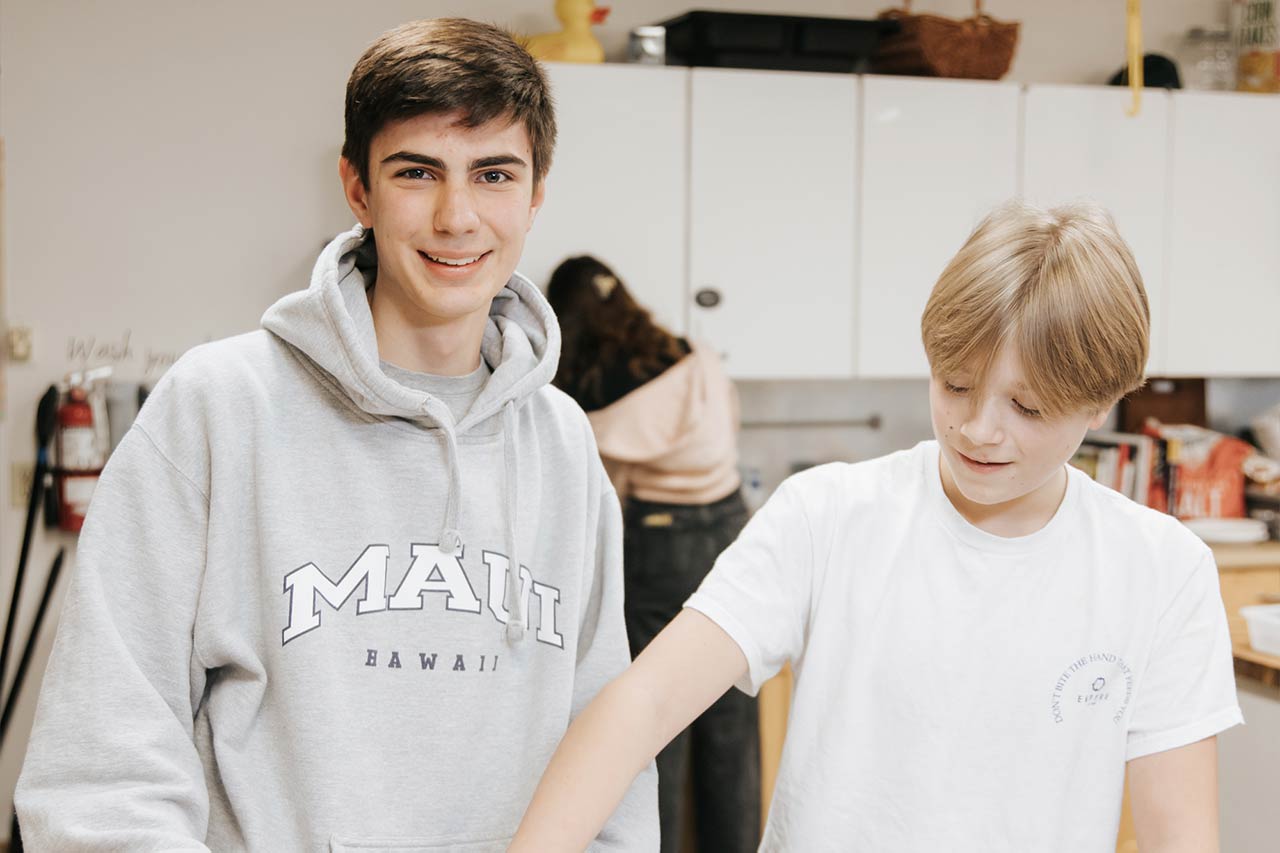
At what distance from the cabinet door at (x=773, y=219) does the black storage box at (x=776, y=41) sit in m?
0.05

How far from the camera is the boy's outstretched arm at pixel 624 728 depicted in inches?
39.4

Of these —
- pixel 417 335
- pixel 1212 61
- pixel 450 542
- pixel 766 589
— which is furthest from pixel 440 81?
pixel 1212 61

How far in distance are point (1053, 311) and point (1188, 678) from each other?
1.22ft

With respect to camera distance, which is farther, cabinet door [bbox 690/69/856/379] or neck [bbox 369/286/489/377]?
cabinet door [bbox 690/69/856/379]

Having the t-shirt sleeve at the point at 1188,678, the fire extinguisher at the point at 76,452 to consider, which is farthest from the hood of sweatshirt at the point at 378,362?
the fire extinguisher at the point at 76,452

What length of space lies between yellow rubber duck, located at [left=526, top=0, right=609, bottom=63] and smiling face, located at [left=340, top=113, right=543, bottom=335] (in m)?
2.11

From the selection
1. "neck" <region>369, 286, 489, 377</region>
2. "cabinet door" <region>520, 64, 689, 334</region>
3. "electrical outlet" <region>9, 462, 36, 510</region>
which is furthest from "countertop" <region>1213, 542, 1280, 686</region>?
"electrical outlet" <region>9, 462, 36, 510</region>

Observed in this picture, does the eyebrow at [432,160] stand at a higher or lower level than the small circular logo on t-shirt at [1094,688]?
higher

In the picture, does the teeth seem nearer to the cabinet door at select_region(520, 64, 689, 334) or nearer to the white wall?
the cabinet door at select_region(520, 64, 689, 334)

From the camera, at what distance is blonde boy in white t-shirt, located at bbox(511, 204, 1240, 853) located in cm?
106

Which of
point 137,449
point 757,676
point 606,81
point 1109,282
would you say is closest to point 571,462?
point 757,676

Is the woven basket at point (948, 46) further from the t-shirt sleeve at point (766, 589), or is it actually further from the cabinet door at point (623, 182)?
the t-shirt sleeve at point (766, 589)

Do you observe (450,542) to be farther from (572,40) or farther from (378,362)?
(572,40)

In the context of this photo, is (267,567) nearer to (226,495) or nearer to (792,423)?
(226,495)
